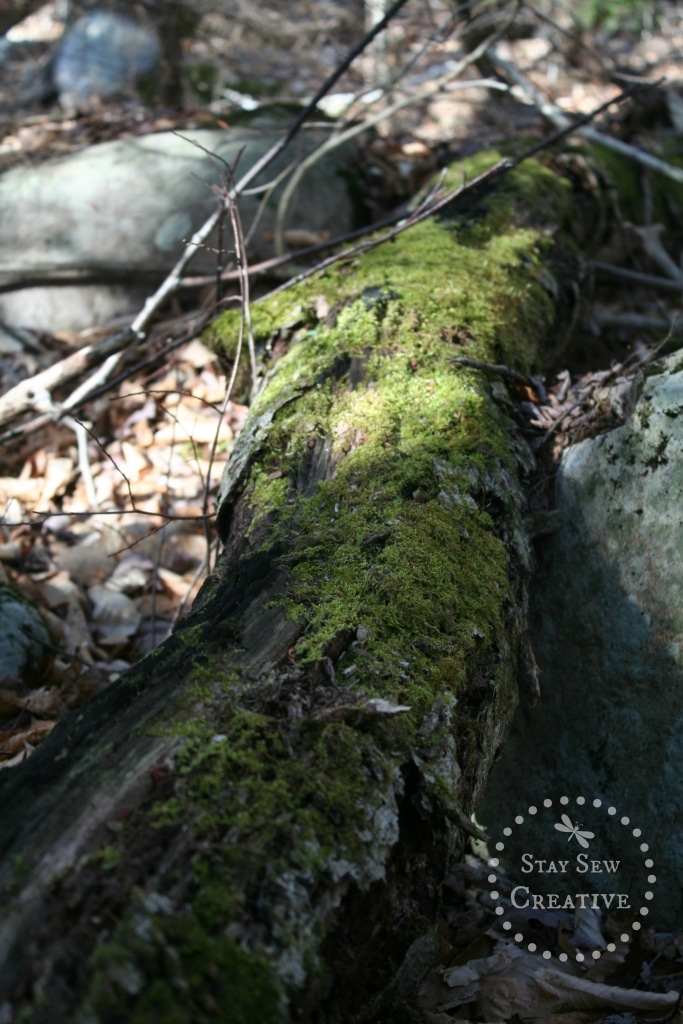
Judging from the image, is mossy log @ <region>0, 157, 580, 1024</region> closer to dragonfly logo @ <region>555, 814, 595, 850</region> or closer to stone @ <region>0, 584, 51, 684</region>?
dragonfly logo @ <region>555, 814, 595, 850</region>

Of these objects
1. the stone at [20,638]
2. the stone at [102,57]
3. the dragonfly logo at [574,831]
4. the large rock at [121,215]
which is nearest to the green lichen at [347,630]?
the dragonfly logo at [574,831]

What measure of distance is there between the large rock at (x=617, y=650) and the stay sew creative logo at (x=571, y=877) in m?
0.01

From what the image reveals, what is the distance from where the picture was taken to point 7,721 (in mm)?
2566

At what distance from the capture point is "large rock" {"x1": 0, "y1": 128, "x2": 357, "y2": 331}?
4711 mm

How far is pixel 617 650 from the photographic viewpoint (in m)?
2.33

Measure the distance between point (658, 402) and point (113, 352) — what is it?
248 centimetres

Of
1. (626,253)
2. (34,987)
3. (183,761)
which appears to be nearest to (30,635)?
(183,761)

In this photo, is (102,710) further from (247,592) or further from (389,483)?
(389,483)

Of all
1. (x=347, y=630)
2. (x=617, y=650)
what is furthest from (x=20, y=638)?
(x=617, y=650)

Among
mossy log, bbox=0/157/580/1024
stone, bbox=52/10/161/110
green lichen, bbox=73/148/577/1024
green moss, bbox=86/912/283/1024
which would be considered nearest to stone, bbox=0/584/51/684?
mossy log, bbox=0/157/580/1024

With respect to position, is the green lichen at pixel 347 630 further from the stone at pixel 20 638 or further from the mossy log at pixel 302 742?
the stone at pixel 20 638

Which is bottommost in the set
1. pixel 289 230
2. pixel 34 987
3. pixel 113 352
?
pixel 34 987

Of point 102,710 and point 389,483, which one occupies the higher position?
point 389,483

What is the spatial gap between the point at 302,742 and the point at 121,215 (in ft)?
14.1
